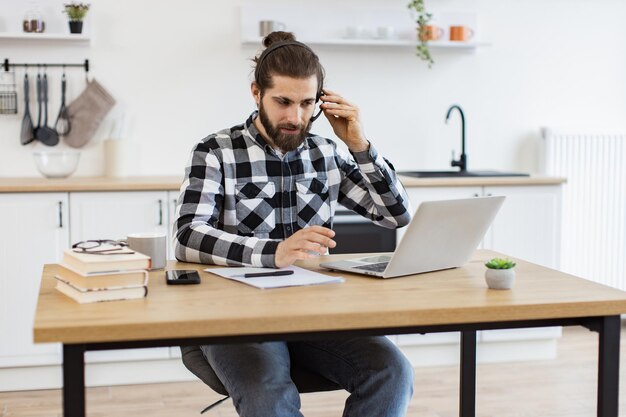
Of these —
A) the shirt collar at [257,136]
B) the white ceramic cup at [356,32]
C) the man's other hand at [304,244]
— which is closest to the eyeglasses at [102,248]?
the man's other hand at [304,244]

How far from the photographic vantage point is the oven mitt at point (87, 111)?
13.1 ft

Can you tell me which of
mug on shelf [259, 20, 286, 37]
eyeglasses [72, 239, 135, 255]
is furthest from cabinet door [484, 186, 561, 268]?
eyeglasses [72, 239, 135, 255]

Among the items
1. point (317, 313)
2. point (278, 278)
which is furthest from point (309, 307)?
point (278, 278)

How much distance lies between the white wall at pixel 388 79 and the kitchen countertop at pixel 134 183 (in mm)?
282

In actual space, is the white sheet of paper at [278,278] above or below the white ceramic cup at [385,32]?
below

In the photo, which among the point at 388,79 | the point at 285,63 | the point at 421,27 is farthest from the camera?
the point at 388,79

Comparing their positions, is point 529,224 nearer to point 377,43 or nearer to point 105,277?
point 377,43

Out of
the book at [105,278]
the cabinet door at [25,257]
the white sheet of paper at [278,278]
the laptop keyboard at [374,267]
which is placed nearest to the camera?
the book at [105,278]

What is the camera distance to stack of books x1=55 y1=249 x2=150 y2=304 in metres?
1.65

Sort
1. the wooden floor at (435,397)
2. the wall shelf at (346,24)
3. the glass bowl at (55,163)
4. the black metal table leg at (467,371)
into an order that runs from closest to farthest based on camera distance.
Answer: the black metal table leg at (467,371) → the wooden floor at (435,397) → the glass bowl at (55,163) → the wall shelf at (346,24)

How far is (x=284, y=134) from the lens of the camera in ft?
7.57

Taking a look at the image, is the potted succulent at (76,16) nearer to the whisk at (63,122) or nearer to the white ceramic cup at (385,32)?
the whisk at (63,122)

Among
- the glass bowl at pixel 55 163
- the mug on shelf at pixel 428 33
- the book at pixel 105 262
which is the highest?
the mug on shelf at pixel 428 33

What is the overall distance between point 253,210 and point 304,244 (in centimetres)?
43
